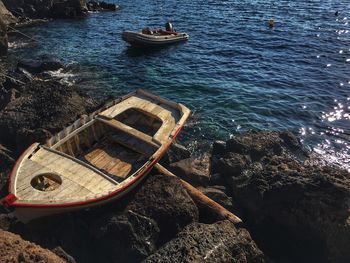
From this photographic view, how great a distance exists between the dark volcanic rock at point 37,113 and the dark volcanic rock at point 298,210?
9336 millimetres

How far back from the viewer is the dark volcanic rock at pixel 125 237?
1241cm

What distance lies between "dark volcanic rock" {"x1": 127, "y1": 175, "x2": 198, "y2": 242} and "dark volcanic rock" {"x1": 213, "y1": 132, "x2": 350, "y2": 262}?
2968 millimetres

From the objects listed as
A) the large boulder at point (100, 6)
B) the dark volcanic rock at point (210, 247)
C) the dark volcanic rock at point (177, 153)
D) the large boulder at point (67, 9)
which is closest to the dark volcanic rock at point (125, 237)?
the dark volcanic rock at point (210, 247)

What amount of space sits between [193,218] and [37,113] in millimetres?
9914

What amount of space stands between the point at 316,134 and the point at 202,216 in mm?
11557

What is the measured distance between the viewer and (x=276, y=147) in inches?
780

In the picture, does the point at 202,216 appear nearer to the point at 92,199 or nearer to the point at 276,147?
the point at 92,199

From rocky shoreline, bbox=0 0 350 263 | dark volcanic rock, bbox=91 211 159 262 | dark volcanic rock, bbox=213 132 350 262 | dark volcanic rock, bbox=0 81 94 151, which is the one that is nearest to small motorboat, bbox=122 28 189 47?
dark volcanic rock, bbox=0 81 94 151

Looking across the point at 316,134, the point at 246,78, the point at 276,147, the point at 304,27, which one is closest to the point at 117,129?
the point at 276,147

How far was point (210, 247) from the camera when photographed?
11008 mm

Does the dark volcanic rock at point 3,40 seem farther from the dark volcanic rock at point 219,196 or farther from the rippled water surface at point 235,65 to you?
the dark volcanic rock at point 219,196

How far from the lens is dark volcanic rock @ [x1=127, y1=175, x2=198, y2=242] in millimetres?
13297

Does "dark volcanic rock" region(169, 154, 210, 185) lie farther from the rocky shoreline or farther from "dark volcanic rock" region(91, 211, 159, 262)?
"dark volcanic rock" region(91, 211, 159, 262)

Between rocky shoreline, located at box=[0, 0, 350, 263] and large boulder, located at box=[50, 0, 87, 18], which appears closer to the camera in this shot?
rocky shoreline, located at box=[0, 0, 350, 263]
